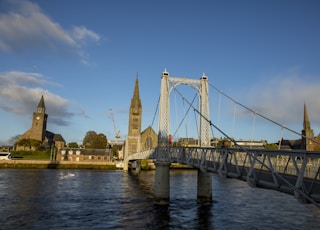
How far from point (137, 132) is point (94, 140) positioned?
64.6ft

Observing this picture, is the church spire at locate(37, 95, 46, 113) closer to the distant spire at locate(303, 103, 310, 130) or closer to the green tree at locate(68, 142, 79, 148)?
the green tree at locate(68, 142, 79, 148)

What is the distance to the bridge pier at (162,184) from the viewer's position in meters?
31.8

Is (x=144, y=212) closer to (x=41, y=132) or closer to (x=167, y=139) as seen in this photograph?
(x=167, y=139)

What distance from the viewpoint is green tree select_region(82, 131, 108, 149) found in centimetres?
12606

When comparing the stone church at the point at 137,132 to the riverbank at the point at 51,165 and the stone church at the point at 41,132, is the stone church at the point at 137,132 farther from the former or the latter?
the stone church at the point at 41,132

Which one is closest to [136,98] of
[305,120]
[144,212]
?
[305,120]

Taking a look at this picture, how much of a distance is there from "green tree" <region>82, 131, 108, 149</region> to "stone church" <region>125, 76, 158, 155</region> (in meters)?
12.3

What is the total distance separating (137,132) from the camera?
428 ft

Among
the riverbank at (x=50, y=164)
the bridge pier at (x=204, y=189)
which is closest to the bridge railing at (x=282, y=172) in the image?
the bridge pier at (x=204, y=189)

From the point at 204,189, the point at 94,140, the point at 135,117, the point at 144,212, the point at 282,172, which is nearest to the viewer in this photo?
the point at 282,172

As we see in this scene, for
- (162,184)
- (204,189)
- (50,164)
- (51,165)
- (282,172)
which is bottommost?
(51,165)

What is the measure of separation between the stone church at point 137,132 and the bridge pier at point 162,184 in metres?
87.2

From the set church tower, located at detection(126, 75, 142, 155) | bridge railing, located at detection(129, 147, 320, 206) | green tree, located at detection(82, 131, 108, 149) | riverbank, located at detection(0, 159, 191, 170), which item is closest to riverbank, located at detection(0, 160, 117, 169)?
riverbank, located at detection(0, 159, 191, 170)

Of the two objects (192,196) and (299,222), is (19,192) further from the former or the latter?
(299,222)
